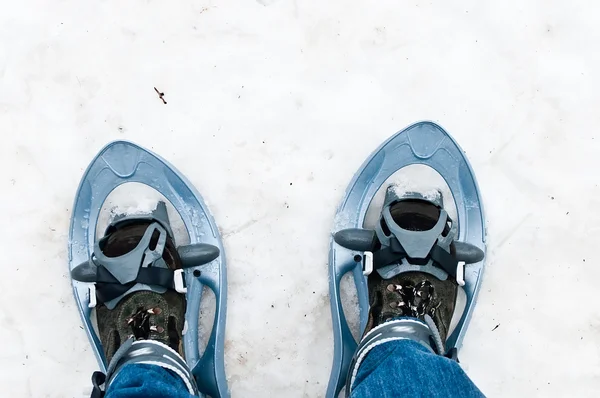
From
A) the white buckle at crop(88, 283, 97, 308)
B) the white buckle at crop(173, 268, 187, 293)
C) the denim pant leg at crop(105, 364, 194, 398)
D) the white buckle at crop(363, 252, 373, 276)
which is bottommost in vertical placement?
the denim pant leg at crop(105, 364, 194, 398)

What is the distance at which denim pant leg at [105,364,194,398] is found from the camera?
2.80 ft

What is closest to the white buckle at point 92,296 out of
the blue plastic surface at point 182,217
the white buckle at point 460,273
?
the blue plastic surface at point 182,217

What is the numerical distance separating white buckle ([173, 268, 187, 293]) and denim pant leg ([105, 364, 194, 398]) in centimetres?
20

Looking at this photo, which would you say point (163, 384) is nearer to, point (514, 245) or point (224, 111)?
point (224, 111)

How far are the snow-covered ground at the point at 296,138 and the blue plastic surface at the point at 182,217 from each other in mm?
45

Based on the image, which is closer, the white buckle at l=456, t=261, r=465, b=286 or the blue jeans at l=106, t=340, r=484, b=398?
the blue jeans at l=106, t=340, r=484, b=398

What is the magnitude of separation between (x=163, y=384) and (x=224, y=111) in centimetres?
61

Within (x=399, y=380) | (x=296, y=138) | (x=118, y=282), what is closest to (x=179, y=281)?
(x=118, y=282)

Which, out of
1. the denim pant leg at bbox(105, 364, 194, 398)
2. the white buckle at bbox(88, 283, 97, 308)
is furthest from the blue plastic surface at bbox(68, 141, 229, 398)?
the denim pant leg at bbox(105, 364, 194, 398)

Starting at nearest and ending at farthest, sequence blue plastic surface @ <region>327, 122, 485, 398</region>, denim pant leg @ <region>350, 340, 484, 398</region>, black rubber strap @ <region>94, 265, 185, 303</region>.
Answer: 1. denim pant leg @ <region>350, 340, 484, 398</region>
2. black rubber strap @ <region>94, 265, 185, 303</region>
3. blue plastic surface @ <region>327, 122, 485, 398</region>

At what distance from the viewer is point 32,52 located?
4.12ft

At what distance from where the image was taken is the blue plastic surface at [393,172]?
3.96 ft

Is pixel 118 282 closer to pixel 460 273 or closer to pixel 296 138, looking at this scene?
→ pixel 296 138

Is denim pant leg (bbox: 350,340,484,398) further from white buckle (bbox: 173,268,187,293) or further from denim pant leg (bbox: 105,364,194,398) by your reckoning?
white buckle (bbox: 173,268,187,293)
